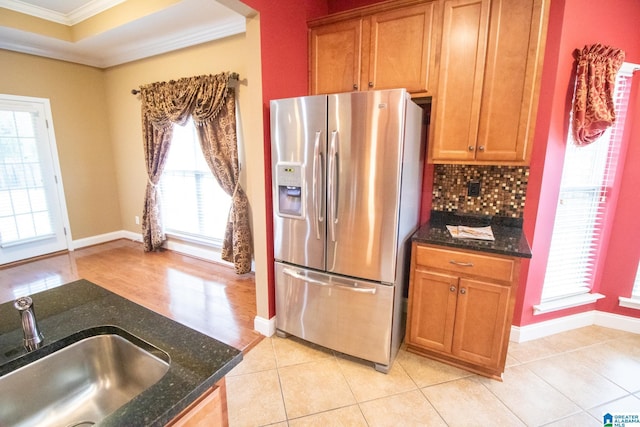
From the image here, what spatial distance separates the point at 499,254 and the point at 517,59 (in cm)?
120

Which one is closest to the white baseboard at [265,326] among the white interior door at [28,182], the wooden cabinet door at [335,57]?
the wooden cabinet door at [335,57]

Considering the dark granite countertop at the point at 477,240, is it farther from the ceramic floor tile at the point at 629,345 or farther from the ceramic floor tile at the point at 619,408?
the ceramic floor tile at the point at 629,345

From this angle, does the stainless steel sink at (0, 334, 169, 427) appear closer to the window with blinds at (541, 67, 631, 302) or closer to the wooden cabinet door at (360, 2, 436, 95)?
the wooden cabinet door at (360, 2, 436, 95)

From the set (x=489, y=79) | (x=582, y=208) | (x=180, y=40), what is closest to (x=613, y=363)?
(x=582, y=208)

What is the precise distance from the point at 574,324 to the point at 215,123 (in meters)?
4.00

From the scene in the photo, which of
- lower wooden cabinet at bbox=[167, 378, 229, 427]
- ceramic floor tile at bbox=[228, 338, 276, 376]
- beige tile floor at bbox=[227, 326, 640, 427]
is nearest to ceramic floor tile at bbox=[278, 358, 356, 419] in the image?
beige tile floor at bbox=[227, 326, 640, 427]

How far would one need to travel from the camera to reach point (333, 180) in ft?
6.15

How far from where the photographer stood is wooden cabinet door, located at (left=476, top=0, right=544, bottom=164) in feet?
5.71

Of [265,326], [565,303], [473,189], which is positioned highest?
[473,189]

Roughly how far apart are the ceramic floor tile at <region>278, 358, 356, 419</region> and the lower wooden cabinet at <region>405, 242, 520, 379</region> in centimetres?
60

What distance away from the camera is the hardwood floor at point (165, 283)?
8.55 feet

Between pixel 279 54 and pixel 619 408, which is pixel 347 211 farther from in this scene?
pixel 619 408

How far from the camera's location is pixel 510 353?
2.19 m

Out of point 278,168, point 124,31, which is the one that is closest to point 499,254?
point 278,168
